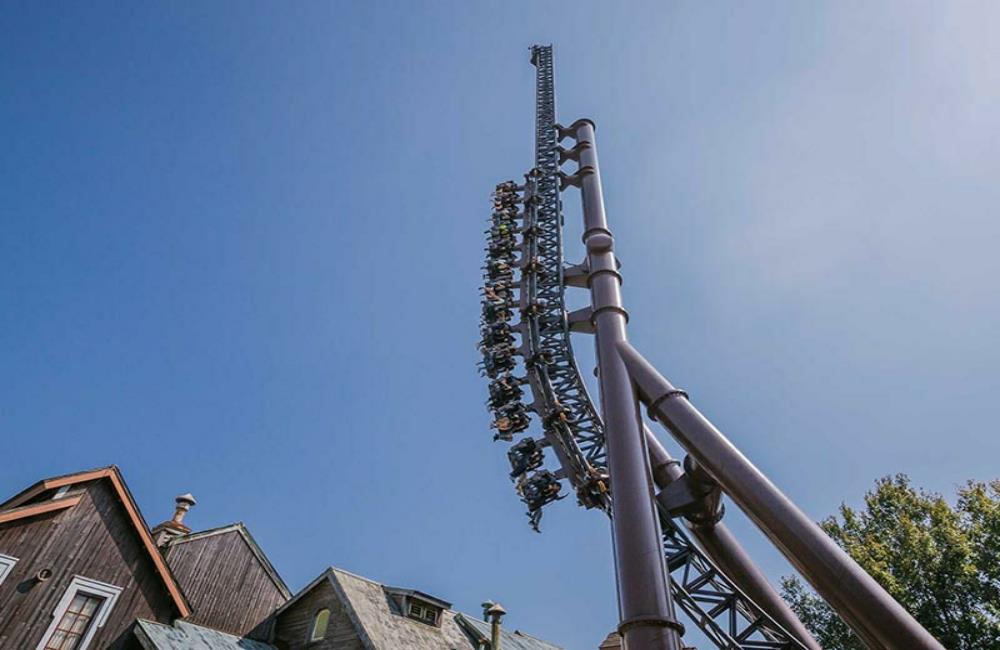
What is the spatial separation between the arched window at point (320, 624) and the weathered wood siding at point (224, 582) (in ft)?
8.50

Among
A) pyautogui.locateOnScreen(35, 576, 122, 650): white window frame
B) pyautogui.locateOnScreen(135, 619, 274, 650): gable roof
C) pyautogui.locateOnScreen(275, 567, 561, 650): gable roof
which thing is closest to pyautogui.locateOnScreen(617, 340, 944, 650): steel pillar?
pyautogui.locateOnScreen(275, 567, 561, 650): gable roof

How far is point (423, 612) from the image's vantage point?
2111 centimetres

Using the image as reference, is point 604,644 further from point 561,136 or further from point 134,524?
point 561,136

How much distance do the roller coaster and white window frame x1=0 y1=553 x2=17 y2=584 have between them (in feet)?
38.2

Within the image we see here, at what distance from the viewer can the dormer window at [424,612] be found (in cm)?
2081

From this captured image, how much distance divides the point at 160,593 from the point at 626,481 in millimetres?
14305

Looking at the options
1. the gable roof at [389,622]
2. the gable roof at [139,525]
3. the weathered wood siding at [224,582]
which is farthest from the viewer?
the weathered wood siding at [224,582]

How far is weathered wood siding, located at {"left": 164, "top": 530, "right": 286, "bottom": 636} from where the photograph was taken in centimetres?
1962

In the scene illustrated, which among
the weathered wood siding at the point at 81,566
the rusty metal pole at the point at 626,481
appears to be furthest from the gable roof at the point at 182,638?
the rusty metal pole at the point at 626,481

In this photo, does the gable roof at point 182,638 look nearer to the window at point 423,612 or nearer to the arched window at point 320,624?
the arched window at point 320,624

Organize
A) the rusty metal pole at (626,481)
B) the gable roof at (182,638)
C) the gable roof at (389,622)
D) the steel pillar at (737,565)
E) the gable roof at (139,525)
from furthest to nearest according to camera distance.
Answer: the gable roof at (389,622)
the gable roof at (139,525)
the gable roof at (182,638)
the steel pillar at (737,565)
the rusty metal pole at (626,481)

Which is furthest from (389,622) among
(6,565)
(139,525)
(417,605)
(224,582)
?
(6,565)

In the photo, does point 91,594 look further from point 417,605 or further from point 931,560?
point 931,560

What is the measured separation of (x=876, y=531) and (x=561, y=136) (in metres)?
18.3
